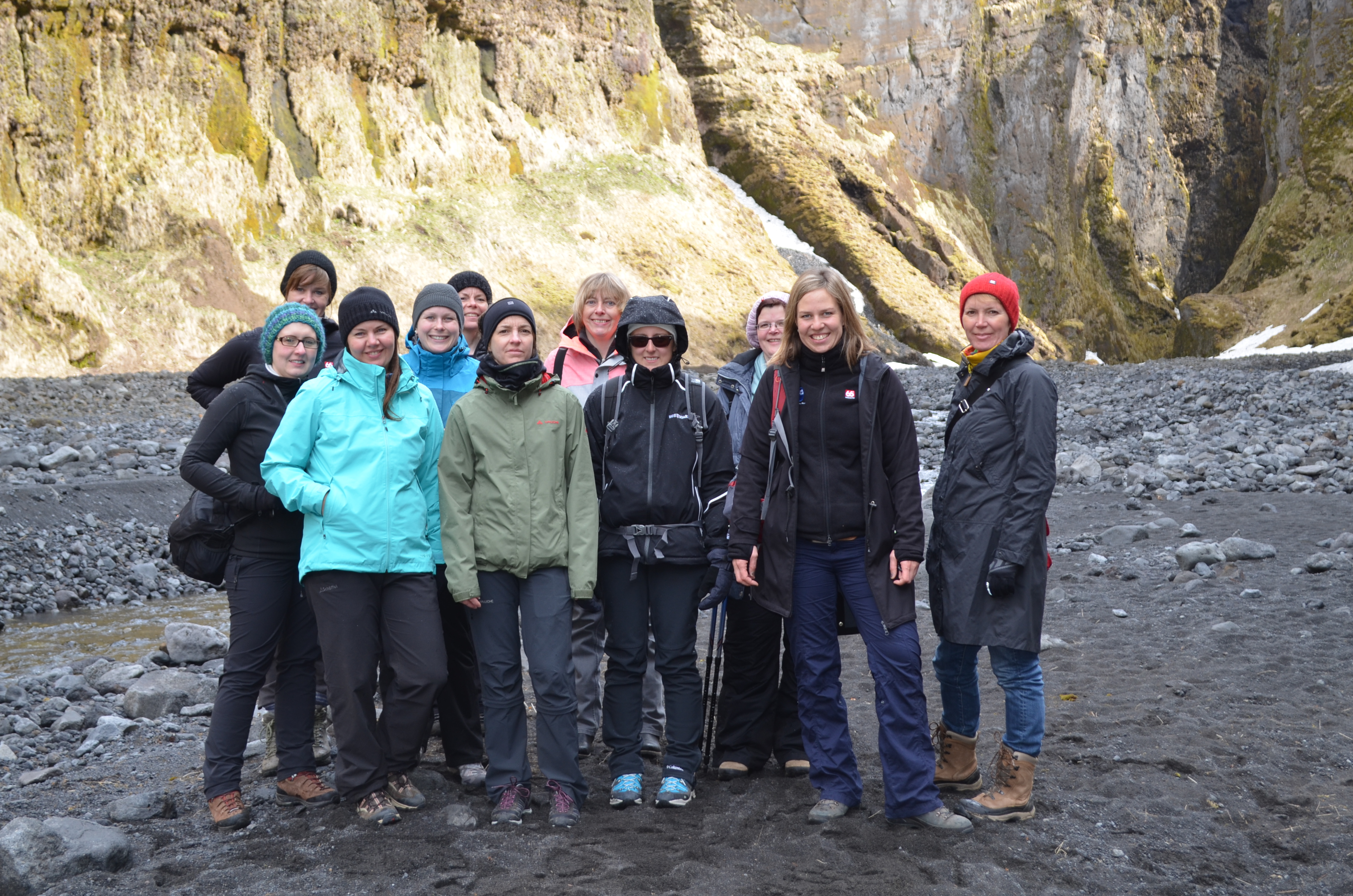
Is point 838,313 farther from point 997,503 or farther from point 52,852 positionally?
point 52,852

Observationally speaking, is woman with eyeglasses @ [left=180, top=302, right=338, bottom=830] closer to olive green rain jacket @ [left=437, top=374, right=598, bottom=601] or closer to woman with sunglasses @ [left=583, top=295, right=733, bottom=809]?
olive green rain jacket @ [left=437, top=374, right=598, bottom=601]

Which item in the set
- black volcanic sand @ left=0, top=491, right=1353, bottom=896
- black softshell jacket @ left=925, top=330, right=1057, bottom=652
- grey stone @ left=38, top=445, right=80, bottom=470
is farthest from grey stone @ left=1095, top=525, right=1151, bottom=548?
grey stone @ left=38, top=445, right=80, bottom=470

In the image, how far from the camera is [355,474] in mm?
4270

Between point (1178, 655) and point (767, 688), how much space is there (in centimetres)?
307

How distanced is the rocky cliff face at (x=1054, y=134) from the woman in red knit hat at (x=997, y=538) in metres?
45.5

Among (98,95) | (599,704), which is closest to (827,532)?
(599,704)

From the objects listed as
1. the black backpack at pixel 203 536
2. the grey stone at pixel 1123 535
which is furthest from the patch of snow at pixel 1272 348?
the black backpack at pixel 203 536

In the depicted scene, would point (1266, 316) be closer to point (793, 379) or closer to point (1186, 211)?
point (1186, 211)

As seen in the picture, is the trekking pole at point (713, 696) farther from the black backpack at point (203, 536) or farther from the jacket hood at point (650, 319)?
the black backpack at point (203, 536)

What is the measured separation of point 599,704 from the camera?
17.7 feet

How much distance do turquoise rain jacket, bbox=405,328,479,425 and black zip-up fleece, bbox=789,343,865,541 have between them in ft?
5.92

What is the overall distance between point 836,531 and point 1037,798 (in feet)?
4.70

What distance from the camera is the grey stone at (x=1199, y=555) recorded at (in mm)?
8445

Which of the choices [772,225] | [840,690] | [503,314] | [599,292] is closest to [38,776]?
[503,314]
